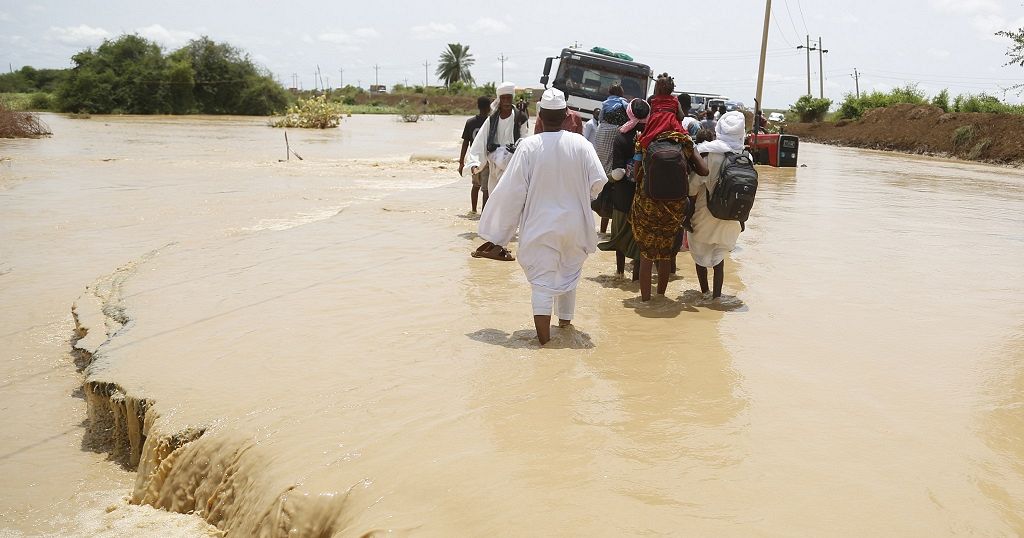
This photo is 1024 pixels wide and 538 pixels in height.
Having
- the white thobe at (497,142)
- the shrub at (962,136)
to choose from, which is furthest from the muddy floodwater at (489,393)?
the shrub at (962,136)

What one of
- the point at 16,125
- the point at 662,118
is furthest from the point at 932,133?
the point at 16,125

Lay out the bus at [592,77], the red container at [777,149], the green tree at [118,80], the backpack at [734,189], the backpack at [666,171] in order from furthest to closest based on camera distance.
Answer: the green tree at [118,80], the red container at [777,149], the bus at [592,77], the backpack at [734,189], the backpack at [666,171]

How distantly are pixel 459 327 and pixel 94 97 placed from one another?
57.9m

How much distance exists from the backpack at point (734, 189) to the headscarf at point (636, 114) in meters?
0.78

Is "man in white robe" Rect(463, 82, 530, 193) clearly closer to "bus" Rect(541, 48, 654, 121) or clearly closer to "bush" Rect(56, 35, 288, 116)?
"bus" Rect(541, 48, 654, 121)

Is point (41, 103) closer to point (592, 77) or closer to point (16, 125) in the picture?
point (16, 125)

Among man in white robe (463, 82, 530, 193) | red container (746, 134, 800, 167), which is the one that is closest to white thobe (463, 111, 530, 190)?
man in white robe (463, 82, 530, 193)

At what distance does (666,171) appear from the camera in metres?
5.59

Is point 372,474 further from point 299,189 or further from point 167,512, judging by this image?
point 299,189

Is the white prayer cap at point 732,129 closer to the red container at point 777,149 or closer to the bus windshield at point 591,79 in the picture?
the bus windshield at point 591,79

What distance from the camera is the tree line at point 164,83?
55500 mm

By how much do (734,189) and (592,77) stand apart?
1068 centimetres

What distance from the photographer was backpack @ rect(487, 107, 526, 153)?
28.3 ft

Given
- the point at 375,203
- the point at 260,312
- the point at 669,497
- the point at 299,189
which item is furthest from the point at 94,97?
the point at 669,497
